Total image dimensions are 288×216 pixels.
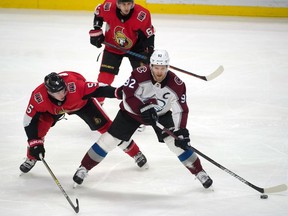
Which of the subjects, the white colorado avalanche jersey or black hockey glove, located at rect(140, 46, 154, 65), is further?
black hockey glove, located at rect(140, 46, 154, 65)

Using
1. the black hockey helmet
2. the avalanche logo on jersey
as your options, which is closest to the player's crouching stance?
the black hockey helmet

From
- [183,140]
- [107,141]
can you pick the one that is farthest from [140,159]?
[183,140]

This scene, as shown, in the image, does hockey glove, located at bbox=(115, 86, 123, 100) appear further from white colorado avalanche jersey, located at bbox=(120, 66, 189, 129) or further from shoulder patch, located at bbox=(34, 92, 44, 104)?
shoulder patch, located at bbox=(34, 92, 44, 104)

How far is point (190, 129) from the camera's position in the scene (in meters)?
5.27

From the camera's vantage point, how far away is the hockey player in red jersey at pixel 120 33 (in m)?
5.19

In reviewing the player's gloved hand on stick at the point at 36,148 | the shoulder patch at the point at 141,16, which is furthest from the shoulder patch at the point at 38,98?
the shoulder patch at the point at 141,16

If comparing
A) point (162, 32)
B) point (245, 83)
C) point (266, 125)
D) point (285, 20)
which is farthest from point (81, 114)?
point (285, 20)

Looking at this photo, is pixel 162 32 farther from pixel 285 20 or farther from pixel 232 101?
pixel 232 101

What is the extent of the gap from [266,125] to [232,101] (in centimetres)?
75

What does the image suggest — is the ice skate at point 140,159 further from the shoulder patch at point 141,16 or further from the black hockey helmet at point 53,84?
the shoulder patch at point 141,16

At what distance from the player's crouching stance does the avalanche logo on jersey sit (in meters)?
1.34

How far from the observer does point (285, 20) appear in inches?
376

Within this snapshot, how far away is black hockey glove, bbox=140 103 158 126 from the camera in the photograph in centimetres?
381

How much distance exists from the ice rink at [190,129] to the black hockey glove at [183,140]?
33 cm
